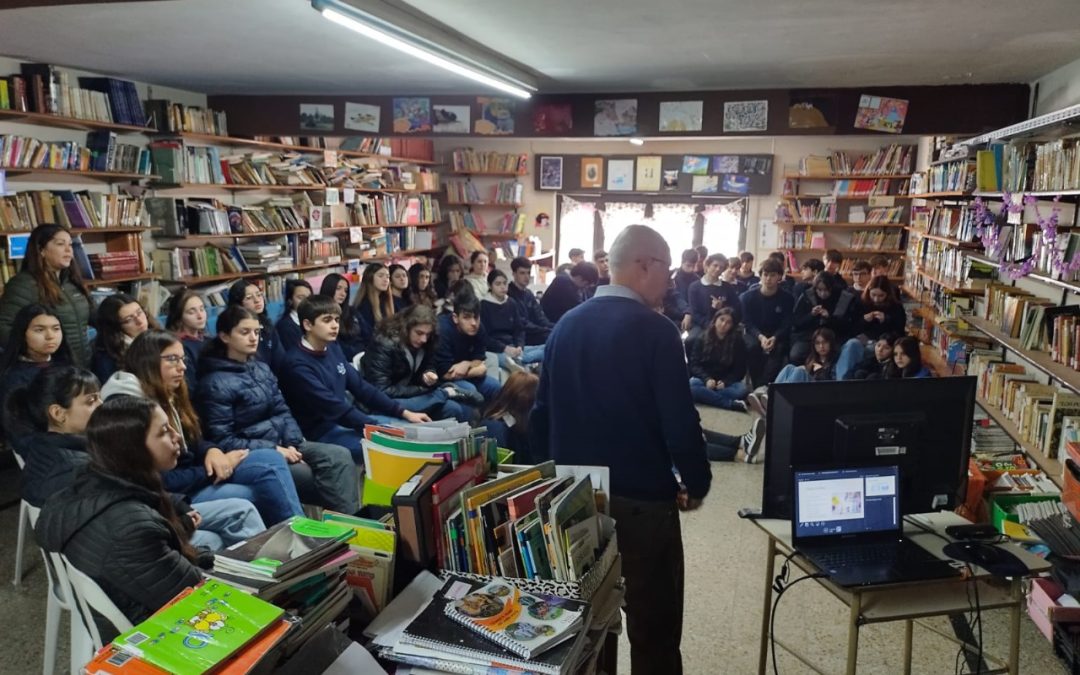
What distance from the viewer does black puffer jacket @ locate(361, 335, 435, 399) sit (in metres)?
4.38

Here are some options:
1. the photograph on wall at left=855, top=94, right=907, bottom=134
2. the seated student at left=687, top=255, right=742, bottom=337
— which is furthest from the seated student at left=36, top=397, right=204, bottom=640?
the seated student at left=687, top=255, right=742, bottom=337

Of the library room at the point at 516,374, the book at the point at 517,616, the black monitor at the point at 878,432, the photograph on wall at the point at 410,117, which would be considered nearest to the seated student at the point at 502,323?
the library room at the point at 516,374

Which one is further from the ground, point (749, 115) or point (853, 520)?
point (749, 115)

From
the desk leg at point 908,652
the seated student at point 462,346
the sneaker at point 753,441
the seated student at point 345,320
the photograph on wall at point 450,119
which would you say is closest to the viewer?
the desk leg at point 908,652

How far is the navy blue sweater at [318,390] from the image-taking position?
3.75m

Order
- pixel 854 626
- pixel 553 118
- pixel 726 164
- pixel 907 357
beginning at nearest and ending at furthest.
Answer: pixel 854 626 → pixel 907 357 → pixel 553 118 → pixel 726 164

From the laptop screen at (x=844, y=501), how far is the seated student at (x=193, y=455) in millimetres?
2110

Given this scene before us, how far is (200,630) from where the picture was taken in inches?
49.1

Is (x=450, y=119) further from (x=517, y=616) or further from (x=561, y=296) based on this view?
(x=517, y=616)

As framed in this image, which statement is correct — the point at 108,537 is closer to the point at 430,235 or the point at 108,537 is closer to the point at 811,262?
the point at 811,262

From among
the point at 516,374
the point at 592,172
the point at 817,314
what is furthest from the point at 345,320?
the point at 592,172

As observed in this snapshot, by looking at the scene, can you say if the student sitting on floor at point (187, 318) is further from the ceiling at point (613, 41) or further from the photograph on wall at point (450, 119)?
the photograph on wall at point (450, 119)

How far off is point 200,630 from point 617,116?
494 cm

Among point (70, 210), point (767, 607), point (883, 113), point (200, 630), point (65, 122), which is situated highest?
point (883, 113)
